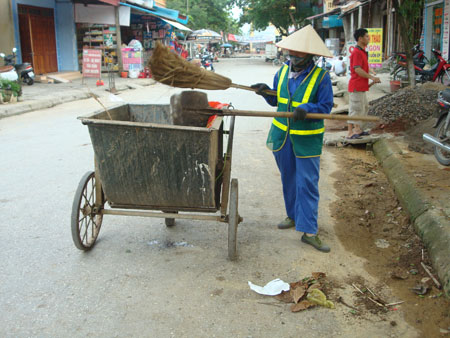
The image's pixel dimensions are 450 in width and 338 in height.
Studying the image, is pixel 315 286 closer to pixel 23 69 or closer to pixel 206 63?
pixel 23 69

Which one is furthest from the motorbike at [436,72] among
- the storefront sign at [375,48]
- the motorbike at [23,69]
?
the motorbike at [23,69]

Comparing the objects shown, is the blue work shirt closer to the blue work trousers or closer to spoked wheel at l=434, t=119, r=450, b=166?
the blue work trousers

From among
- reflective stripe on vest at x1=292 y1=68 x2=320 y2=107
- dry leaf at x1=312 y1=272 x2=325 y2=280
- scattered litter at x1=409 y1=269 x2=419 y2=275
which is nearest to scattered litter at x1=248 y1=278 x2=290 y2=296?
dry leaf at x1=312 y1=272 x2=325 y2=280

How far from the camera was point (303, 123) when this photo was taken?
12.0ft

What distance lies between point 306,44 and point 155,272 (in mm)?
1978

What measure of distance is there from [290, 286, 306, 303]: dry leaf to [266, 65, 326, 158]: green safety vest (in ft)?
3.49

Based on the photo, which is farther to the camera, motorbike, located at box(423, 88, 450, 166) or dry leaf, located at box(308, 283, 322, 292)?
motorbike, located at box(423, 88, 450, 166)

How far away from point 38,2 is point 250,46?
272ft

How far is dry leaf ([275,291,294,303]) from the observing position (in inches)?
119

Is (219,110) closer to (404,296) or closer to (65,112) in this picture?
(404,296)

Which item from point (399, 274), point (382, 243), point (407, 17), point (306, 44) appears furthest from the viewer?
point (407, 17)

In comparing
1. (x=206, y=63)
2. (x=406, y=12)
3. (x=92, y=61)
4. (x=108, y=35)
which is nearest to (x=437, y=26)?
(x=406, y=12)

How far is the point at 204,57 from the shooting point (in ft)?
96.4

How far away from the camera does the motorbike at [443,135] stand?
18.0ft
